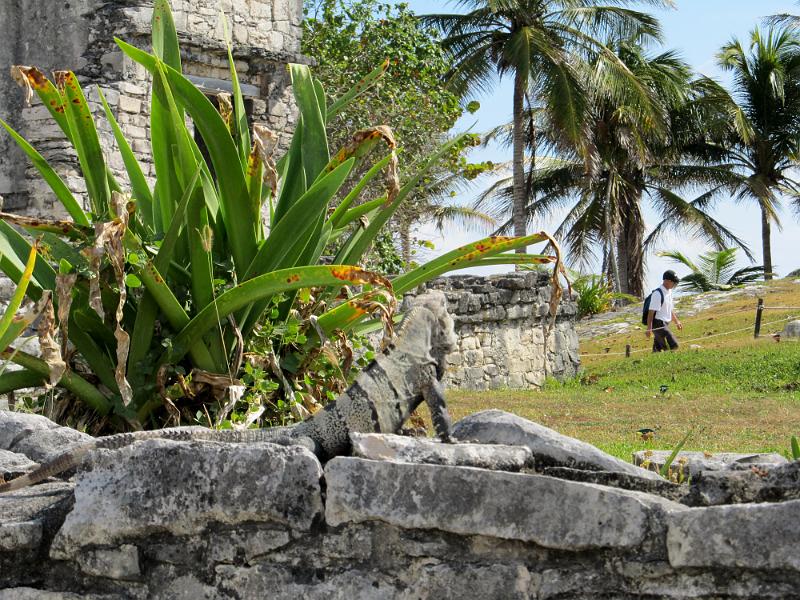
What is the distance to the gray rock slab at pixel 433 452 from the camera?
289cm

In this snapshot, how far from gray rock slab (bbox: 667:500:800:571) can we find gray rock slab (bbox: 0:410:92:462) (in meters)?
2.33

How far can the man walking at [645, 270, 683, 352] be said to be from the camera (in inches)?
547

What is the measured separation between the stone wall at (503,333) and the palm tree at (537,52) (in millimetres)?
9856

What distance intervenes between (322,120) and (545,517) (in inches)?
132

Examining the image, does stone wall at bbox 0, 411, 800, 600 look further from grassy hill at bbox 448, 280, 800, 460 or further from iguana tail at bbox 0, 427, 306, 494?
grassy hill at bbox 448, 280, 800, 460

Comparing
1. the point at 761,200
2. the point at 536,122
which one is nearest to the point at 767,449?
the point at 536,122

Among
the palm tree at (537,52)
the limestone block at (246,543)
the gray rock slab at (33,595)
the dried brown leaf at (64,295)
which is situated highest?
the palm tree at (537,52)

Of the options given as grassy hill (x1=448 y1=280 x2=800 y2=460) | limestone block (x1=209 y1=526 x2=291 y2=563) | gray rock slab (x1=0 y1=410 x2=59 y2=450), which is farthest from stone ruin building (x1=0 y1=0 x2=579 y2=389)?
limestone block (x1=209 y1=526 x2=291 y2=563)

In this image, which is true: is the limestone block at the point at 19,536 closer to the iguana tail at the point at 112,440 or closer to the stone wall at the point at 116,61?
the iguana tail at the point at 112,440

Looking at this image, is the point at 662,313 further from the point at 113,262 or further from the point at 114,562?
the point at 114,562

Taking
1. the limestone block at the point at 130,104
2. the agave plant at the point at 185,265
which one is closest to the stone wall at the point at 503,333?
the limestone block at the point at 130,104

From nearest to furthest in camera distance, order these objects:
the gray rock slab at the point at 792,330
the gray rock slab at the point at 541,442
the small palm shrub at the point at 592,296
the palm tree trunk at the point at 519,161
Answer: the gray rock slab at the point at 541,442, the gray rock slab at the point at 792,330, the small palm shrub at the point at 592,296, the palm tree trunk at the point at 519,161

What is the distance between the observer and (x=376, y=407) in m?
3.50

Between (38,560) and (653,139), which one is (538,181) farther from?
(38,560)
